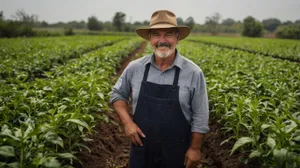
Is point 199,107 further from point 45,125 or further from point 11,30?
point 11,30

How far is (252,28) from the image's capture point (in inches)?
2803

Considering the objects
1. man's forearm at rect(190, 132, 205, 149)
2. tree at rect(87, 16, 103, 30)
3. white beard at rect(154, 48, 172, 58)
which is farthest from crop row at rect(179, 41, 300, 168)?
tree at rect(87, 16, 103, 30)

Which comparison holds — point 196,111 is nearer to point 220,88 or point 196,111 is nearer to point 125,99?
point 125,99

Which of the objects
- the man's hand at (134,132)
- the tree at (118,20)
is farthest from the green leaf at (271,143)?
the tree at (118,20)

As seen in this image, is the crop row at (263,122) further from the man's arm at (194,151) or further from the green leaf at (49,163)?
the green leaf at (49,163)

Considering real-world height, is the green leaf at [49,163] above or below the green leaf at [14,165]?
above

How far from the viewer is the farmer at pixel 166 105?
2.54 metres

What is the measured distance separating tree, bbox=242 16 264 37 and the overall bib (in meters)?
76.1

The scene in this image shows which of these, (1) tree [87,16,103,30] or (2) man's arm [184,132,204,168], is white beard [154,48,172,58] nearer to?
(2) man's arm [184,132,204,168]

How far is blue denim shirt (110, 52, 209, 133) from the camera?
252cm

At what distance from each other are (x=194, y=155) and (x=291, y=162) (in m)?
0.90

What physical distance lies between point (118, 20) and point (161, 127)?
88659mm

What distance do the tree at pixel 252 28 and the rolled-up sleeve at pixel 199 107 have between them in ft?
249

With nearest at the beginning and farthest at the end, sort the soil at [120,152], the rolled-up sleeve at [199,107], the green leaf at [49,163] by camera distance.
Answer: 1. the green leaf at [49,163]
2. the rolled-up sleeve at [199,107]
3. the soil at [120,152]
